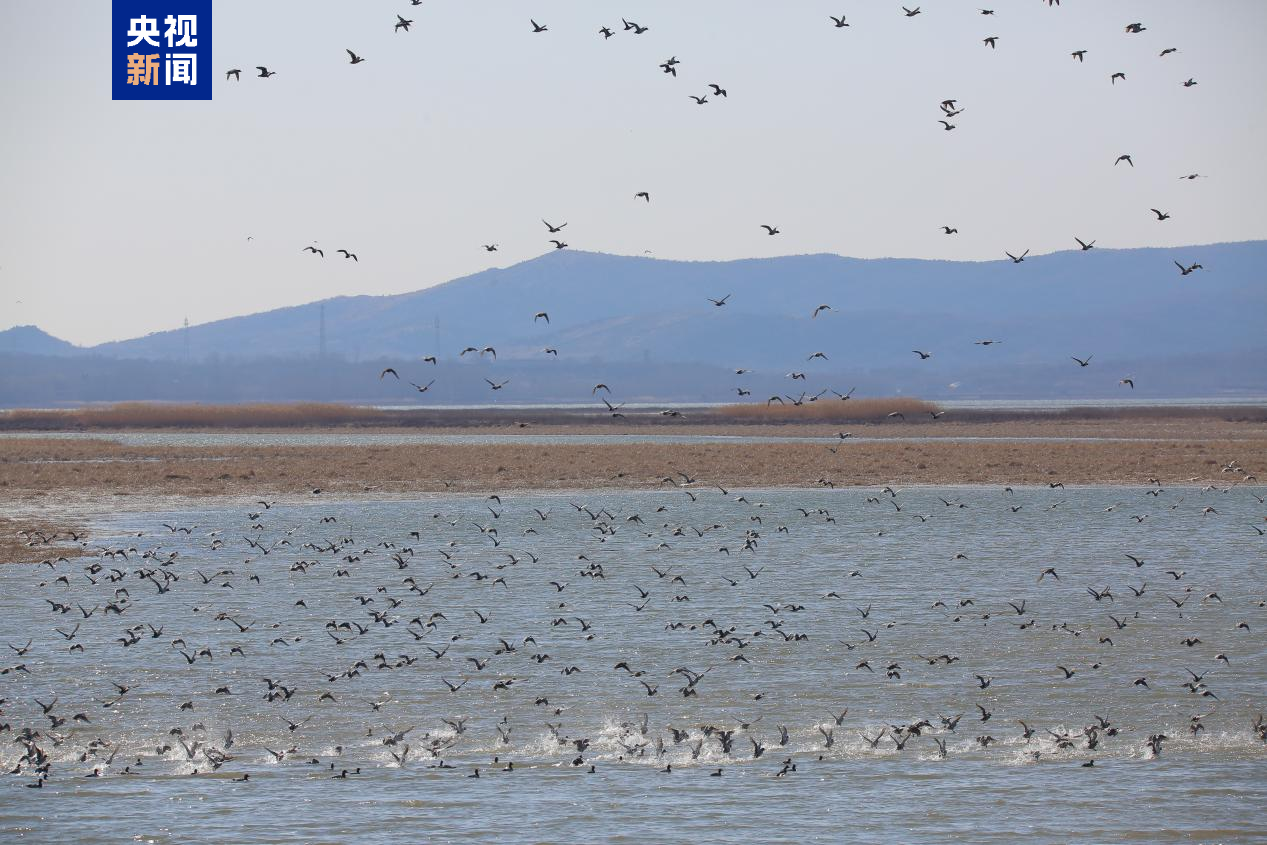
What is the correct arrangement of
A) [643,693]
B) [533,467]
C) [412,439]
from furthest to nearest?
[412,439] < [533,467] < [643,693]

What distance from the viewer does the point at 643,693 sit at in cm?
2247

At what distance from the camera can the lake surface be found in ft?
57.1

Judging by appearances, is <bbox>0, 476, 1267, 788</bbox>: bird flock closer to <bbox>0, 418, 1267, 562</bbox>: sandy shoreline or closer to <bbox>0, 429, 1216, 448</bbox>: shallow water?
<bbox>0, 418, 1267, 562</bbox>: sandy shoreline

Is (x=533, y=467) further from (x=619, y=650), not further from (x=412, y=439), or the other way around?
(x=619, y=650)

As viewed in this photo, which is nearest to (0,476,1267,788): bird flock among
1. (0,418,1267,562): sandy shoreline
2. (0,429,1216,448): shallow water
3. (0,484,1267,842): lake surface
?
(0,484,1267,842): lake surface

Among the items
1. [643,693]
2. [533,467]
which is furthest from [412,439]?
[643,693]

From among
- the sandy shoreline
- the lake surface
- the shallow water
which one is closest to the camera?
the lake surface

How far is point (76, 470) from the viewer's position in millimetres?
64312

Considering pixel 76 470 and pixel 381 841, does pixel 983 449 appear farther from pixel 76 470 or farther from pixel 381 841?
pixel 381 841

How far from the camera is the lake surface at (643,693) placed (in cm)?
1741

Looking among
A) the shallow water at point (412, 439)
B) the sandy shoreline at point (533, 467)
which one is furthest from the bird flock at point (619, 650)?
the shallow water at point (412, 439)

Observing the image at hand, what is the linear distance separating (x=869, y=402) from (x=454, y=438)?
3496cm

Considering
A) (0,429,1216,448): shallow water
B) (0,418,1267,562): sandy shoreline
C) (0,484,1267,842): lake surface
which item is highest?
(0,429,1216,448): shallow water

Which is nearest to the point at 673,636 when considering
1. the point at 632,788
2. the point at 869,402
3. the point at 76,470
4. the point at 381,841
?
the point at 632,788
